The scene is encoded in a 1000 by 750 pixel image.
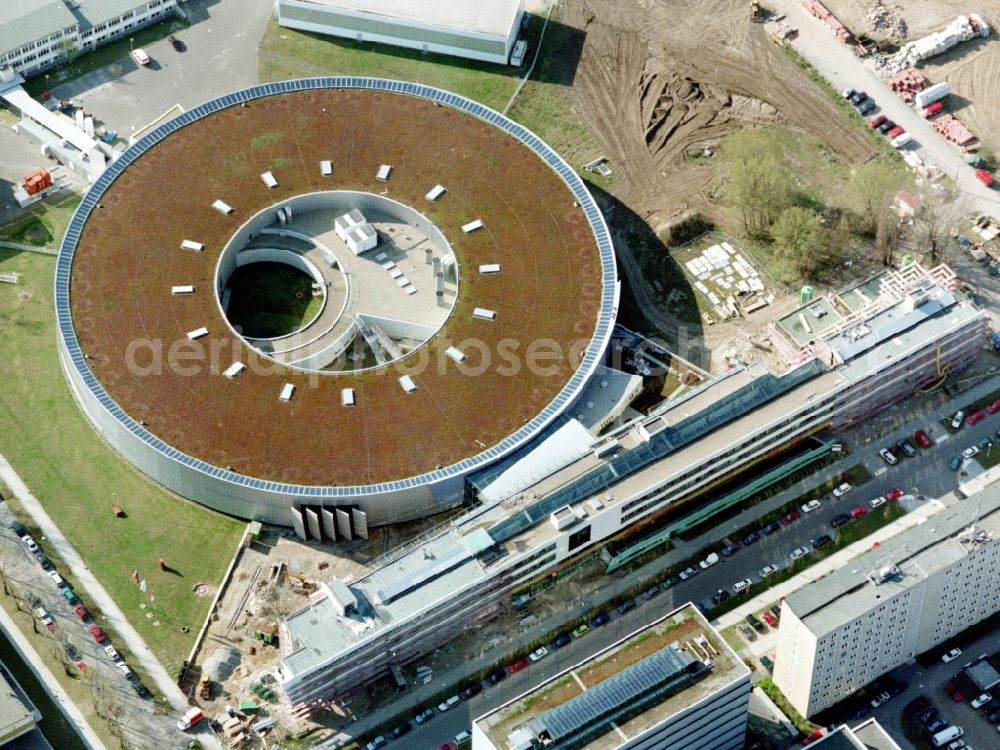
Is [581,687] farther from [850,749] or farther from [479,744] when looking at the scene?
[850,749]

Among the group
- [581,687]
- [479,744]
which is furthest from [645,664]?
[479,744]

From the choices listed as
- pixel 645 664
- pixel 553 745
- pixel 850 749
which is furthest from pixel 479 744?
pixel 850 749

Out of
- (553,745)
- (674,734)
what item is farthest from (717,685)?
(553,745)

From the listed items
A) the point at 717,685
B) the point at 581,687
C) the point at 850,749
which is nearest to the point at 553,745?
the point at 581,687

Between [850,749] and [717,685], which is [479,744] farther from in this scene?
[850,749]

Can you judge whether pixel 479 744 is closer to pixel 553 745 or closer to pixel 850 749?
pixel 553 745

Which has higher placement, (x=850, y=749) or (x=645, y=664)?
(x=645, y=664)
